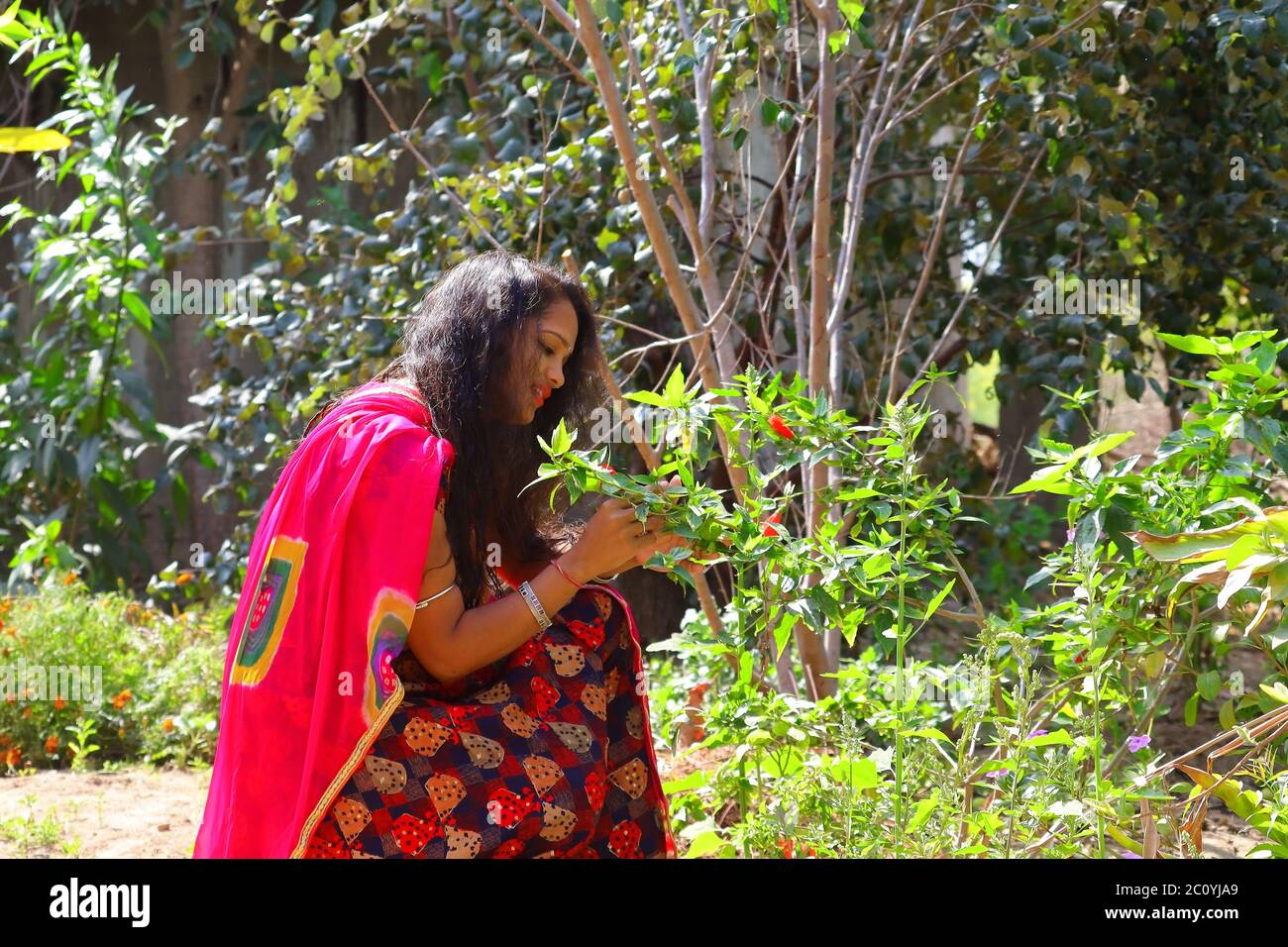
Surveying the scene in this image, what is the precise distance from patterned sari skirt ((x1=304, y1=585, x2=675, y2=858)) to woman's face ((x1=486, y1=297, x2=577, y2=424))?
13.0 inches

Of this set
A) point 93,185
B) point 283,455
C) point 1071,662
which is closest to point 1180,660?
point 1071,662

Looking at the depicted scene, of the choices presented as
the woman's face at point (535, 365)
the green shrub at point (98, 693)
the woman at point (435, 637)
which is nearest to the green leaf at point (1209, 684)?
the woman at point (435, 637)

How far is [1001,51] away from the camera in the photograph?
313cm

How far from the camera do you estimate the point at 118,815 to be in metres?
3.22

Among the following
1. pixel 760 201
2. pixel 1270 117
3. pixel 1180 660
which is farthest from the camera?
pixel 760 201

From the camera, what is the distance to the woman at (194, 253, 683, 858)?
1.92 metres

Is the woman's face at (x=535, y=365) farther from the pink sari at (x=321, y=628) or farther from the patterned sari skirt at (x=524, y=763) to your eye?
the patterned sari skirt at (x=524, y=763)

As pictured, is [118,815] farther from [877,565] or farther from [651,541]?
[877,565]

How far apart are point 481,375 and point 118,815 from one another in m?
1.78

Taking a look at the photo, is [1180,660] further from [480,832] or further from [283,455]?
[283,455]

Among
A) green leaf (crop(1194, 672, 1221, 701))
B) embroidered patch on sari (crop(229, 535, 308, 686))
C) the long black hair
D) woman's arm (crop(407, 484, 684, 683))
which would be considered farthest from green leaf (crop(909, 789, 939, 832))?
embroidered patch on sari (crop(229, 535, 308, 686))

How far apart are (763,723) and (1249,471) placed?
0.90 meters

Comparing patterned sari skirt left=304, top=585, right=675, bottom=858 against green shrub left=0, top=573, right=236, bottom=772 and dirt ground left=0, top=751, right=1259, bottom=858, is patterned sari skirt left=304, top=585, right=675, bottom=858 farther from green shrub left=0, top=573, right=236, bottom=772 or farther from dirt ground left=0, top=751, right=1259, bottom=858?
green shrub left=0, top=573, right=236, bottom=772

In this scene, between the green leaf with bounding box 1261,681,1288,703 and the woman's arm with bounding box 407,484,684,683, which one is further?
the woman's arm with bounding box 407,484,684,683
